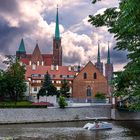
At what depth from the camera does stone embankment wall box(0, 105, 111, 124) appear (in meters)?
70.2

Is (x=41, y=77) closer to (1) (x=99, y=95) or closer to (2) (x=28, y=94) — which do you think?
(2) (x=28, y=94)

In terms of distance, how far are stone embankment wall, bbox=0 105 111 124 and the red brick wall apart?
80.1 feet

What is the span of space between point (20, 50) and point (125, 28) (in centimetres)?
15302

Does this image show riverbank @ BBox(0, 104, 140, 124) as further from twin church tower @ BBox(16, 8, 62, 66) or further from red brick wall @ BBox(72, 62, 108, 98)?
twin church tower @ BBox(16, 8, 62, 66)

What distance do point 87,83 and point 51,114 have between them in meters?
34.8

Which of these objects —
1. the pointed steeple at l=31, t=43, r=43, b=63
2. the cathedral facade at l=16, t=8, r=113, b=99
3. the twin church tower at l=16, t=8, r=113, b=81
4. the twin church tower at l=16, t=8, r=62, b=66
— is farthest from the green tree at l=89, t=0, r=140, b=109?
the pointed steeple at l=31, t=43, r=43, b=63

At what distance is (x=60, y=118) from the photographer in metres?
75.2

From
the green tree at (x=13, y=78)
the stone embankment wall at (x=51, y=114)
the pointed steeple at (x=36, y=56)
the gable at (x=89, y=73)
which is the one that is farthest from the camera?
the pointed steeple at (x=36, y=56)

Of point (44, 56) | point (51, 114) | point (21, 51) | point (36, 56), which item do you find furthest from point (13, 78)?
point (21, 51)

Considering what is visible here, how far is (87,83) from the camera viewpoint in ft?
355

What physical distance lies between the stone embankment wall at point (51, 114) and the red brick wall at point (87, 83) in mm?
24402

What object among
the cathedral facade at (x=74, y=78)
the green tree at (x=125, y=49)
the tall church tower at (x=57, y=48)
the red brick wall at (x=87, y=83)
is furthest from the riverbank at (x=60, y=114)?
the tall church tower at (x=57, y=48)

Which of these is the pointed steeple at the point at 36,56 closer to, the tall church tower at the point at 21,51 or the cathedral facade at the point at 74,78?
the tall church tower at the point at 21,51

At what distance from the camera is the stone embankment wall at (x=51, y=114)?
230 feet
